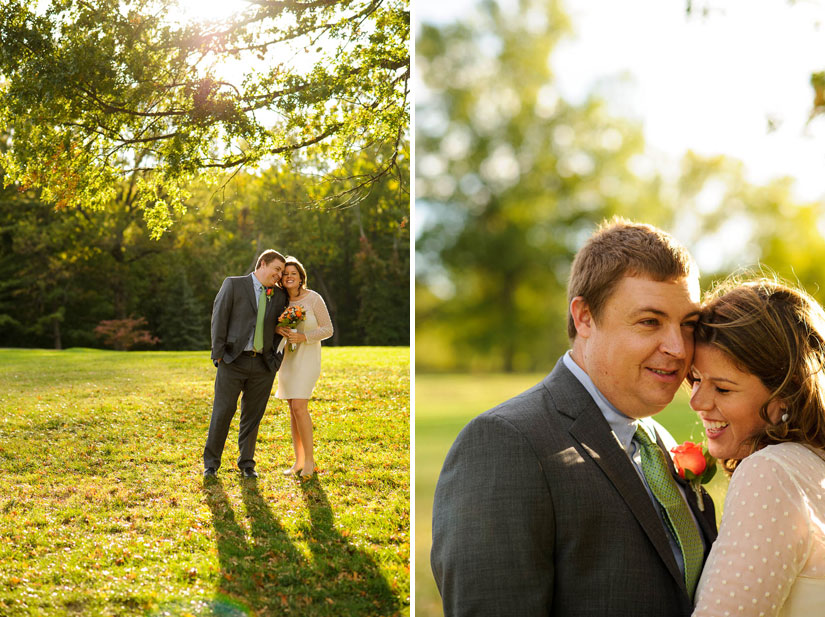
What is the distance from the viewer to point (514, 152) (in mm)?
20531

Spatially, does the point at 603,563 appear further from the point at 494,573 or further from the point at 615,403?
the point at 615,403

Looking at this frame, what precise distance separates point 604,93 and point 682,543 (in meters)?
22.0

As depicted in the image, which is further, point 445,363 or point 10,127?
point 445,363

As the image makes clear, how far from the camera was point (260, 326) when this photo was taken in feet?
10.9

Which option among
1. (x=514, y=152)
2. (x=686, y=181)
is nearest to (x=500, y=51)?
(x=514, y=152)

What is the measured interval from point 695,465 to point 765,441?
208mm

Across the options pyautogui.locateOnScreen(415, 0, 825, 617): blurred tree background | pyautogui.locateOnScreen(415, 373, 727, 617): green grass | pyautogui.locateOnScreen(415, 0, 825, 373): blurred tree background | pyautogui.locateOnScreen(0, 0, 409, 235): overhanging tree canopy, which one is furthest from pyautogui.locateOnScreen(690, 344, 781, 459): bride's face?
pyautogui.locateOnScreen(415, 0, 825, 373): blurred tree background

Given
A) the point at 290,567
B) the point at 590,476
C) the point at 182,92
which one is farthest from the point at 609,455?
the point at 182,92

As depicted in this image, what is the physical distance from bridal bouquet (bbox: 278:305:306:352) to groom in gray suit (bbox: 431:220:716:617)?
185 centimetres

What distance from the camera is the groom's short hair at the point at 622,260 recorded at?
1.63 metres

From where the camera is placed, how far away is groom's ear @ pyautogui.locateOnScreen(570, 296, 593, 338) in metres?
1.72

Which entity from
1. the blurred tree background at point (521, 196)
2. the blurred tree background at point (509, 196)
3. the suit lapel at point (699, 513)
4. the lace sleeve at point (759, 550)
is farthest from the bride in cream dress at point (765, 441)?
the blurred tree background at point (521, 196)

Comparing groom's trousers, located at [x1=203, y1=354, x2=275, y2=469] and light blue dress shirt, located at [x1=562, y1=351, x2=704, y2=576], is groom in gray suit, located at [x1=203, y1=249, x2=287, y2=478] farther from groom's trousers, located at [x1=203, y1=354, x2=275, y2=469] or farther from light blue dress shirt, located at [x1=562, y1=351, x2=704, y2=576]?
light blue dress shirt, located at [x1=562, y1=351, x2=704, y2=576]

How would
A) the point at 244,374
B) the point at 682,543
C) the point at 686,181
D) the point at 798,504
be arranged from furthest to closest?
the point at 686,181, the point at 244,374, the point at 682,543, the point at 798,504
